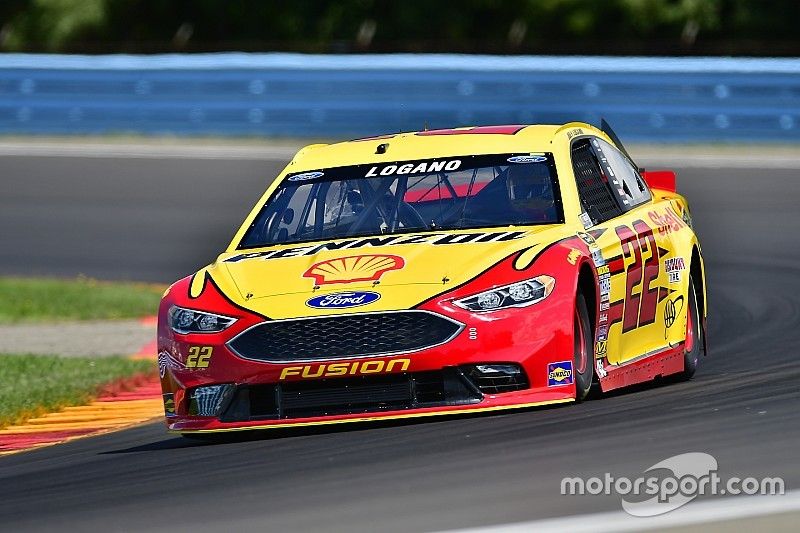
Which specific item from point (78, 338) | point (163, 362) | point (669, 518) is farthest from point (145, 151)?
point (669, 518)

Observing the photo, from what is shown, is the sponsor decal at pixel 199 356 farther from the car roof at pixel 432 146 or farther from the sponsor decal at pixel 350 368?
the car roof at pixel 432 146

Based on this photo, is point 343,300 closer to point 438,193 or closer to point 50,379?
point 438,193

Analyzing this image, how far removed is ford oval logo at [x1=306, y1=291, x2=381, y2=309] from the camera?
808 centimetres

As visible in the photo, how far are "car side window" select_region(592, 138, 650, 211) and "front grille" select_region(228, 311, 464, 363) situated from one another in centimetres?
212

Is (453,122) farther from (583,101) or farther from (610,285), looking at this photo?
(610,285)

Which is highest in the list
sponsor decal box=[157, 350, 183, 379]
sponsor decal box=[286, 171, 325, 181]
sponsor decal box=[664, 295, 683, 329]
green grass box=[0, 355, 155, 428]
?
sponsor decal box=[286, 171, 325, 181]

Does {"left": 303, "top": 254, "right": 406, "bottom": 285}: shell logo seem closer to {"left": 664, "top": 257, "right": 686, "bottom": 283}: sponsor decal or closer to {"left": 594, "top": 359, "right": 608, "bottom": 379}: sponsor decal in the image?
{"left": 594, "top": 359, "right": 608, "bottom": 379}: sponsor decal

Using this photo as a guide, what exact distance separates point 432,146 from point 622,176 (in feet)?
3.76

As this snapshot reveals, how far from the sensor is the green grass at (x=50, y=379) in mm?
10810

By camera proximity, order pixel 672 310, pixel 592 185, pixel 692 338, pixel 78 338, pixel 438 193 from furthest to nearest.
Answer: pixel 78 338
pixel 692 338
pixel 672 310
pixel 592 185
pixel 438 193

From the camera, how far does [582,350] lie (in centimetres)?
841

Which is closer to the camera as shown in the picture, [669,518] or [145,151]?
[669,518]

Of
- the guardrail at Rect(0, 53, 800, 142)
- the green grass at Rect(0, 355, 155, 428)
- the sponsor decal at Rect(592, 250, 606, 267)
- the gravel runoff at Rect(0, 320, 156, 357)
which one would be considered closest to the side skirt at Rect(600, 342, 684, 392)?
the sponsor decal at Rect(592, 250, 606, 267)

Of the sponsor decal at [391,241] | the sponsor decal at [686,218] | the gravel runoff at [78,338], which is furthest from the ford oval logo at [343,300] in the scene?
the gravel runoff at [78,338]
